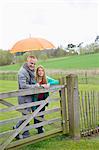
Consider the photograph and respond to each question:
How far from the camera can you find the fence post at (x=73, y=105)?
20.1 ft

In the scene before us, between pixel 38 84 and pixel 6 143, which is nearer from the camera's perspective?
pixel 6 143

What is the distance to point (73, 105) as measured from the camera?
242 inches

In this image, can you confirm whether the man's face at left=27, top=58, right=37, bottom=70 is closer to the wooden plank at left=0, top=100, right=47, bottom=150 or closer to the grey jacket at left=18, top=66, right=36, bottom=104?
the grey jacket at left=18, top=66, right=36, bottom=104

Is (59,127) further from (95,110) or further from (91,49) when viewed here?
(91,49)

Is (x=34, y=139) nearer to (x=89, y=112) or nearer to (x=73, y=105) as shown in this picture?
(x=73, y=105)

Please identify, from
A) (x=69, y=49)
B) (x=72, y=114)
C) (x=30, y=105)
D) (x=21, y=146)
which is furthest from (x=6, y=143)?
(x=69, y=49)

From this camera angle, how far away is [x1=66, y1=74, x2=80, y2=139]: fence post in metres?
6.12

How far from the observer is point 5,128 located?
7.10m

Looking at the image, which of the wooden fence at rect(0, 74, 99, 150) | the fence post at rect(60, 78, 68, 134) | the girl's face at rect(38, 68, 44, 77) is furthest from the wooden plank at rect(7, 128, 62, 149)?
the girl's face at rect(38, 68, 44, 77)

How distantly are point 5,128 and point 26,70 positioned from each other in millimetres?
1960

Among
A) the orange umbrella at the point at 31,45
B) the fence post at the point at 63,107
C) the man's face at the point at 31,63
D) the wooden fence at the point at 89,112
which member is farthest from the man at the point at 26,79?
the wooden fence at the point at 89,112

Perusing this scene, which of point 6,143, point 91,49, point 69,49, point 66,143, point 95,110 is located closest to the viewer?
point 6,143

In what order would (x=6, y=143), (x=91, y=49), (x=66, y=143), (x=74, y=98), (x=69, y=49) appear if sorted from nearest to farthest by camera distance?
(x=6, y=143)
(x=66, y=143)
(x=74, y=98)
(x=69, y=49)
(x=91, y=49)

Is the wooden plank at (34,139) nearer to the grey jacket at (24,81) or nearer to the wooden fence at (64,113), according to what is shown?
the wooden fence at (64,113)
